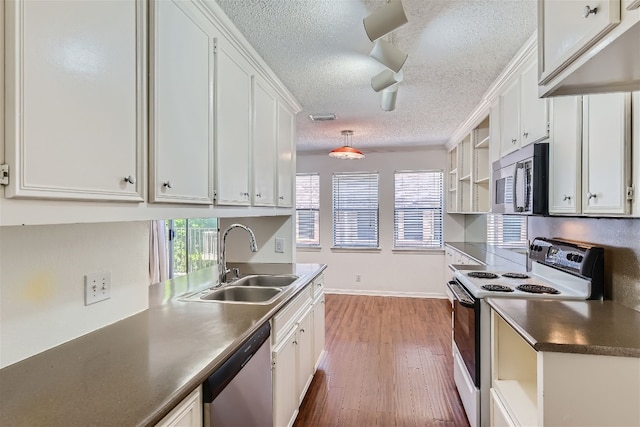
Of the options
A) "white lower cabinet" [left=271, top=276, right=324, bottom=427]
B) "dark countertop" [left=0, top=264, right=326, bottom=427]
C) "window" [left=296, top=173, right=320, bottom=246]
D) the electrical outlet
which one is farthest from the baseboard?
the electrical outlet

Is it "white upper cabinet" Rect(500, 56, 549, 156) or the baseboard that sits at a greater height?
"white upper cabinet" Rect(500, 56, 549, 156)

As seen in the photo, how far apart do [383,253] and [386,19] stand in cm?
448

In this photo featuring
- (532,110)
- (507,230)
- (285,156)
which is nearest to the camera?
(532,110)

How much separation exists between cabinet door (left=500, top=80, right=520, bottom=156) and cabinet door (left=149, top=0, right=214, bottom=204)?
2151 millimetres

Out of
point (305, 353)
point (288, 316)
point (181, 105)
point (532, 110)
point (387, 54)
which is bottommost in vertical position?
point (305, 353)

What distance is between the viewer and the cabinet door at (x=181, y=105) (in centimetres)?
126

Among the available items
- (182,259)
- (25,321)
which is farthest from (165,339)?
(182,259)

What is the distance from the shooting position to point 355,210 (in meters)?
5.82

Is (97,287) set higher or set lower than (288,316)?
higher

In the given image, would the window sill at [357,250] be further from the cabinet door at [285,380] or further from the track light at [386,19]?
the track light at [386,19]

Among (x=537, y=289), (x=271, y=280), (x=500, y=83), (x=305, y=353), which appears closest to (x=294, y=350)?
(x=305, y=353)

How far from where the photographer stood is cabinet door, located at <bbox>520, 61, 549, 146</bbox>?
2.09 meters

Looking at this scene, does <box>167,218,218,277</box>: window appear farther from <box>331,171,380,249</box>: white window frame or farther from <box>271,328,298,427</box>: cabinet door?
<box>271,328,298,427</box>: cabinet door

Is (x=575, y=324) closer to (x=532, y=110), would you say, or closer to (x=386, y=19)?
(x=532, y=110)
